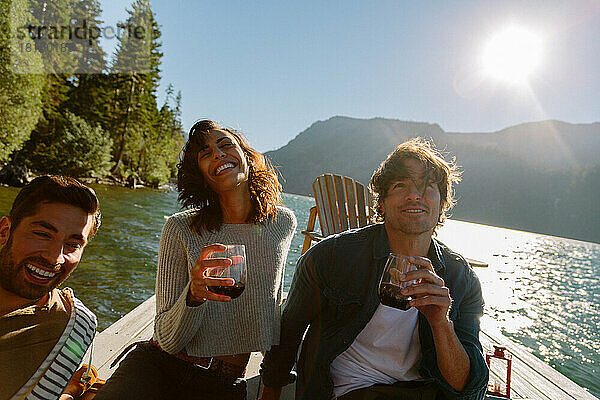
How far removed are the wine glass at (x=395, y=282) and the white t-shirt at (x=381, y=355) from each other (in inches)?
16.2

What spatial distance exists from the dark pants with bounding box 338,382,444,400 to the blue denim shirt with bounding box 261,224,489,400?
50 millimetres

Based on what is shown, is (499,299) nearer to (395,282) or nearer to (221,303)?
(221,303)

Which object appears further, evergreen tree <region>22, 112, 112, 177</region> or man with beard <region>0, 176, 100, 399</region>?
evergreen tree <region>22, 112, 112, 177</region>

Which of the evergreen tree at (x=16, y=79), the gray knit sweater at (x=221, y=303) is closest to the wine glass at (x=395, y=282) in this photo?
the gray knit sweater at (x=221, y=303)

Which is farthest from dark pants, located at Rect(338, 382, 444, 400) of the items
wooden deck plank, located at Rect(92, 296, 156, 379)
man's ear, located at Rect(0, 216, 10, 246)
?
wooden deck plank, located at Rect(92, 296, 156, 379)

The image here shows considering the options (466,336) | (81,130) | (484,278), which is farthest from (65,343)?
(81,130)

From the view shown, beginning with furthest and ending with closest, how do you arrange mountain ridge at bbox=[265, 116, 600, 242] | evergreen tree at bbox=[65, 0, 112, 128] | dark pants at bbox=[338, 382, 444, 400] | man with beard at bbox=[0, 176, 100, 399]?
1. mountain ridge at bbox=[265, 116, 600, 242]
2. evergreen tree at bbox=[65, 0, 112, 128]
3. dark pants at bbox=[338, 382, 444, 400]
4. man with beard at bbox=[0, 176, 100, 399]

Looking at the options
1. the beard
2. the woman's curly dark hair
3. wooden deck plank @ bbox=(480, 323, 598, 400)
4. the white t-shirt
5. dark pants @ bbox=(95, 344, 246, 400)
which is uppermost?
the woman's curly dark hair

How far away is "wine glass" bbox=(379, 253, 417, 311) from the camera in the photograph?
1403 mm

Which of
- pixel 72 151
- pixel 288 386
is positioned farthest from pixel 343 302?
pixel 72 151

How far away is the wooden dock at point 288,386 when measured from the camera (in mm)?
2748

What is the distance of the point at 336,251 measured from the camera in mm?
1995

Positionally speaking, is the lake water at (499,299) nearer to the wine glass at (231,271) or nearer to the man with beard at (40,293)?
the man with beard at (40,293)

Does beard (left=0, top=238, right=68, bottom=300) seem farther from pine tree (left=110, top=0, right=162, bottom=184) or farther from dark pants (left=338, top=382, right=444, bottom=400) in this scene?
pine tree (left=110, top=0, right=162, bottom=184)
